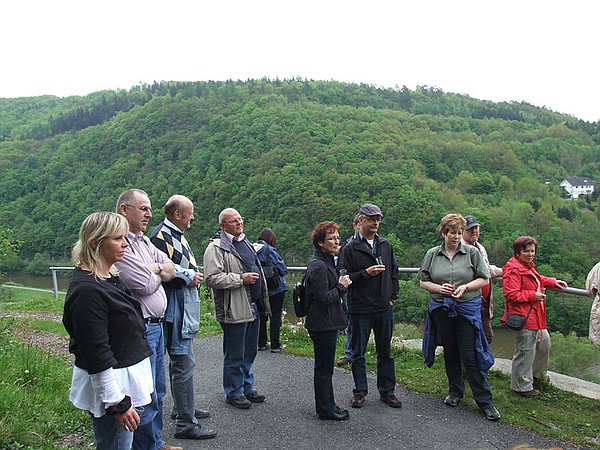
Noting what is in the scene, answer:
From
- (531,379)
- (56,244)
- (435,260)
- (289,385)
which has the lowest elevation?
(56,244)

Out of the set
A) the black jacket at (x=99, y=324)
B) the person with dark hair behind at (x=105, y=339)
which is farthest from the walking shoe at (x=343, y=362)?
the black jacket at (x=99, y=324)

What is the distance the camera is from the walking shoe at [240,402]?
4.53 metres

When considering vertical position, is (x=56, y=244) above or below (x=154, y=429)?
below

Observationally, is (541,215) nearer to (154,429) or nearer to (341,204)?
(341,204)

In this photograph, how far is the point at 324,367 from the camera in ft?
13.8

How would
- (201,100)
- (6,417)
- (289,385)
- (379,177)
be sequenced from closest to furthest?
1. (6,417)
2. (289,385)
3. (379,177)
4. (201,100)

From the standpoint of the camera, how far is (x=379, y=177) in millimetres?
58062

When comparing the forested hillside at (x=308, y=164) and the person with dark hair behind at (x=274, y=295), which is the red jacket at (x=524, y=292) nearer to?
the person with dark hair behind at (x=274, y=295)

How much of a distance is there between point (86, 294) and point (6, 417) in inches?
87.4

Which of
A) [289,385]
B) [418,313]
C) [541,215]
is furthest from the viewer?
[541,215]

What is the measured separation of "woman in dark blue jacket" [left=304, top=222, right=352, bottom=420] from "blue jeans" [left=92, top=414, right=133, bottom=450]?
195cm

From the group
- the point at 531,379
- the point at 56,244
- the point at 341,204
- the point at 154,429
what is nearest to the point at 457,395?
the point at 531,379

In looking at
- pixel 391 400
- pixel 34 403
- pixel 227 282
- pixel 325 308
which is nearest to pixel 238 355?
pixel 227 282

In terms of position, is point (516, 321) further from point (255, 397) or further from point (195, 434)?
point (195, 434)
